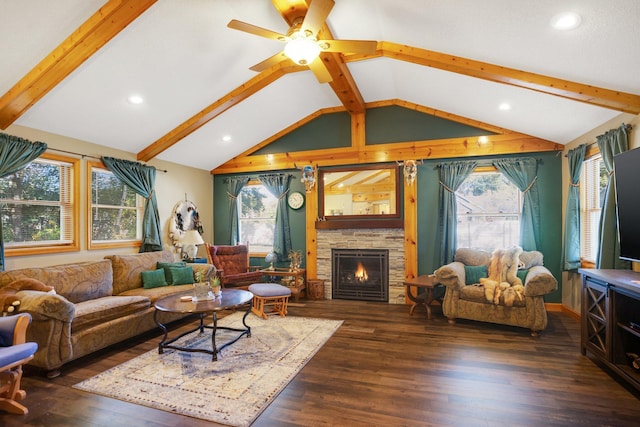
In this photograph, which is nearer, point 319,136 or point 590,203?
point 590,203

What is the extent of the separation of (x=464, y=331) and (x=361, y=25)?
11.7ft

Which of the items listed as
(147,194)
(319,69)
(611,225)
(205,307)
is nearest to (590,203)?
(611,225)

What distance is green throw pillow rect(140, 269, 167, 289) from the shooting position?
4316 mm

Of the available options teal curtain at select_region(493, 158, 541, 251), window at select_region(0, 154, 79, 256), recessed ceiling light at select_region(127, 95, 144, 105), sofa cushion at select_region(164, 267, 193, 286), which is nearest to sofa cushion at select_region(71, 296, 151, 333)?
sofa cushion at select_region(164, 267, 193, 286)

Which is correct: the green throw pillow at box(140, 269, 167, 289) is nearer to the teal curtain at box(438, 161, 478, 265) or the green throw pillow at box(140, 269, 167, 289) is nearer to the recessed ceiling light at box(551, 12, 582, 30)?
the teal curtain at box(438, 161, 478, 265)

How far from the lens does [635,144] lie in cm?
325

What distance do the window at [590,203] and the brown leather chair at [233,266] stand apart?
15.4 feet

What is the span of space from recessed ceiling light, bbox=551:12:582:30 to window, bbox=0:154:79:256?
5276 mm

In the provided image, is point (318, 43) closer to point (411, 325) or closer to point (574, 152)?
point (411, 325)

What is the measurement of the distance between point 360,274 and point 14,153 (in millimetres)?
4768

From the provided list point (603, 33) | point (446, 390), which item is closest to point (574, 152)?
point (603, 33)

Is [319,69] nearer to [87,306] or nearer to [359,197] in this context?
[359,197]

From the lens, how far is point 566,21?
2.42m

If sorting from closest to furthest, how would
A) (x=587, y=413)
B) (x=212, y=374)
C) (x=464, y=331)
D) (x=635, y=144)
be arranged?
(x=587, y=413) < (x=212, y=374) < (x=635, y=144) < (x=464, y=331)
